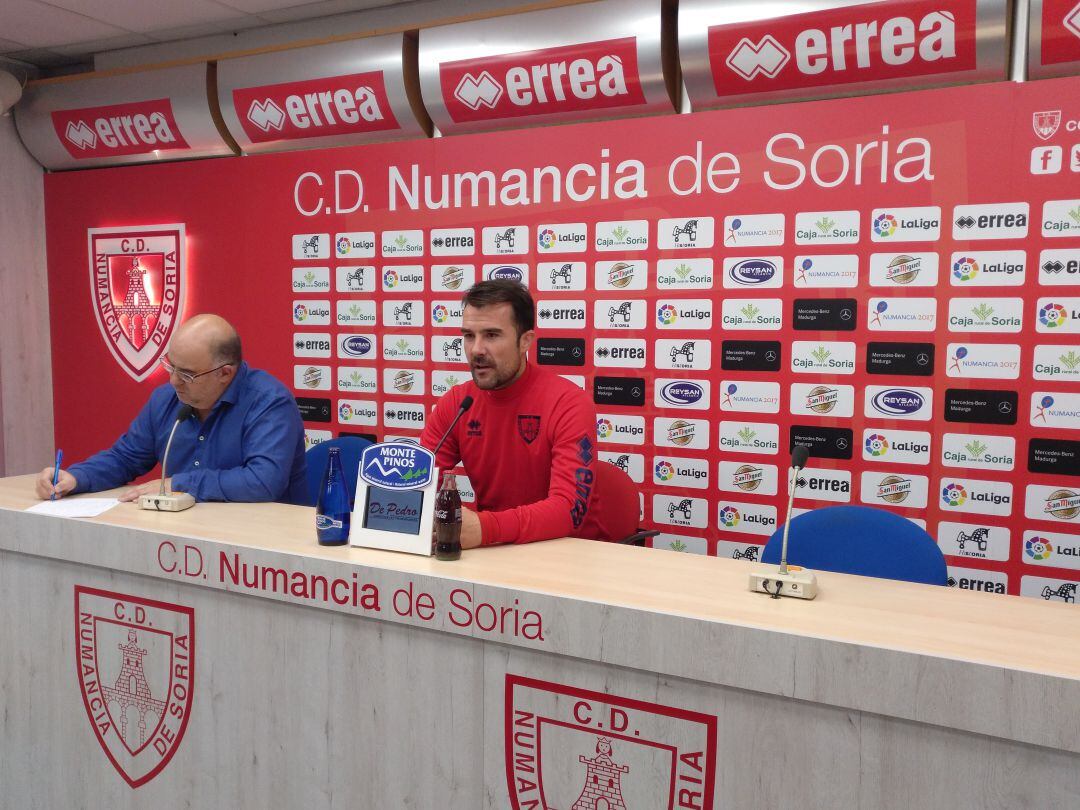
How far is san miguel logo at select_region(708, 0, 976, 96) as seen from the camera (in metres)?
2.64

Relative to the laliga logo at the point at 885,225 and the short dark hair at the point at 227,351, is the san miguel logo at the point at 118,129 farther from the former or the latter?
the laliga logo at the point at 885,225

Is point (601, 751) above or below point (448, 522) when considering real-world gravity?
below

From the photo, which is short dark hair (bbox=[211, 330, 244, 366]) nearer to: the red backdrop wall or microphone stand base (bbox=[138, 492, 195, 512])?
microphone stand base (bbox=[138, 492, 195, 512])

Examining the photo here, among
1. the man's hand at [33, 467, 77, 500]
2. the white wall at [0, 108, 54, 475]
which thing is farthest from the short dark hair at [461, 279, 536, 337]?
the white wall at [0, 108, 54, 475]

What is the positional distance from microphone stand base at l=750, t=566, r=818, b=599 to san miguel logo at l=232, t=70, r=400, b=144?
283 centimetres

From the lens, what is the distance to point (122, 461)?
2510 millimetres

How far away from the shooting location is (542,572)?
1616mm

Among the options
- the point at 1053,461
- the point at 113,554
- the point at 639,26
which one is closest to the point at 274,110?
the point at 639,26

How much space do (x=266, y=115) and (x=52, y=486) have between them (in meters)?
2.29

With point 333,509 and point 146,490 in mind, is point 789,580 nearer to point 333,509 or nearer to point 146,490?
point 333,509

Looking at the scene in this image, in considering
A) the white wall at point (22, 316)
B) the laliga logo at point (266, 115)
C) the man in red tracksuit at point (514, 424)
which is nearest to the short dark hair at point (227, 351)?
the man in red tracksuit at point (514, 424)

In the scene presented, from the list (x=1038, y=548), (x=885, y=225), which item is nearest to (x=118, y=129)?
(x=885, y=225)

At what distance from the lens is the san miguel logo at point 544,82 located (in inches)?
124

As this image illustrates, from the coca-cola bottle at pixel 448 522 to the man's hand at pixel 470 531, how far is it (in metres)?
0.04
